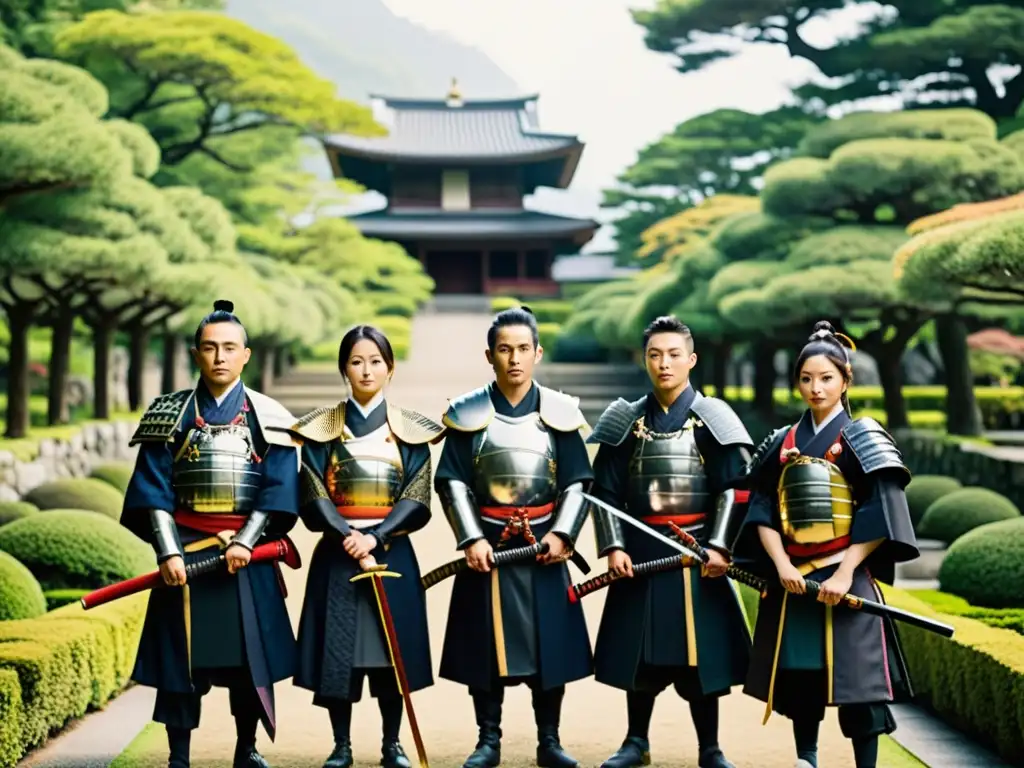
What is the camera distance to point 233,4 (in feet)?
330

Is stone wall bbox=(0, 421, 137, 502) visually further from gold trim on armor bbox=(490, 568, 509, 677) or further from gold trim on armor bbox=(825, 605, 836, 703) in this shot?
gold trim on armor bbox=(825, 605, 836, 703)

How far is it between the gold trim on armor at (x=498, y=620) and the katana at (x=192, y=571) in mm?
728

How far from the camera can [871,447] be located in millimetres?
4129

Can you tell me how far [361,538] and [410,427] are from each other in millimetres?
462

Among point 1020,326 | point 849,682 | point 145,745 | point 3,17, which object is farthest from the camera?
point 3,17

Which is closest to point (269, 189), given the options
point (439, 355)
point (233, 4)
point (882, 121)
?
point (439, 355)

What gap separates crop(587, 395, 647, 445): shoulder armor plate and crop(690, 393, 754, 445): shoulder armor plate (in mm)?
211

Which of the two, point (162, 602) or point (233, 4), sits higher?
point (233, 4)

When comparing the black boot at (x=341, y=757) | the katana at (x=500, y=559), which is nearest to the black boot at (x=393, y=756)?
the black boot at (x=341, y=757)

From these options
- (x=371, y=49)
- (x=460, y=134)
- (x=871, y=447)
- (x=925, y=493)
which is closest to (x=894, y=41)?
(x=925, y=493)

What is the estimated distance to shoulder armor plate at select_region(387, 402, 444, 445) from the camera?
4504 mm

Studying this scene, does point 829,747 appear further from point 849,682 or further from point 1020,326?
point 1020,326

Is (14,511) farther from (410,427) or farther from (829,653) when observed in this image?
(829,653)

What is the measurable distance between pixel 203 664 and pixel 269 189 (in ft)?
61.1
